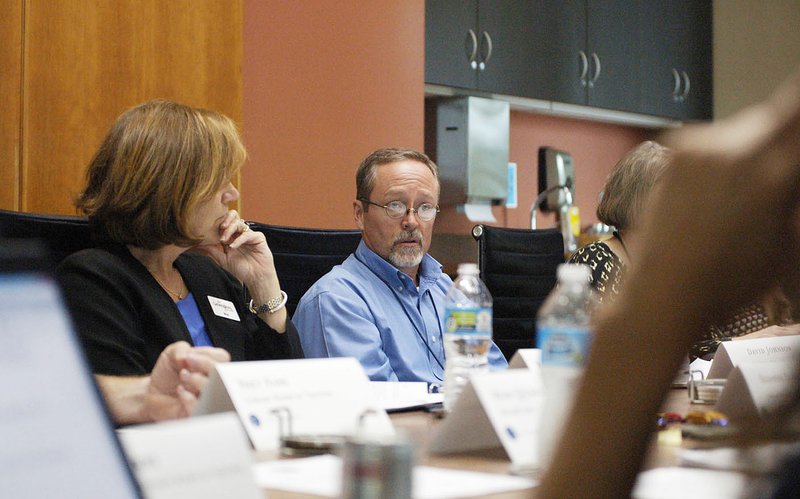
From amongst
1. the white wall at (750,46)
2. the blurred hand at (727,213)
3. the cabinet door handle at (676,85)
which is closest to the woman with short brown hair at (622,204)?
the blurred hand at (727,213)

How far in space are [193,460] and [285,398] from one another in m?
0.41

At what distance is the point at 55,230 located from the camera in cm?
205

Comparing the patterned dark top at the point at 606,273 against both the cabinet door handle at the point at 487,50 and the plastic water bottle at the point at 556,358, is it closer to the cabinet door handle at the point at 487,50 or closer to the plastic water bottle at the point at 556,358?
the plastic water bottle at the point at 556,358

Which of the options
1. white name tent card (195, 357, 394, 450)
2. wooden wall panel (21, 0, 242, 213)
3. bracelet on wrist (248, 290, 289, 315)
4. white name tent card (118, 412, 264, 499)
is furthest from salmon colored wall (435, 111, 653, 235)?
white name tent card (118, 412, 264, 499)

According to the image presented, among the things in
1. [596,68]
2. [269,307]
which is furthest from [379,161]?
[596,68]

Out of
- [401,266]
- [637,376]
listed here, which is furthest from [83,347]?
[401,266]

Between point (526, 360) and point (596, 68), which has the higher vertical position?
point (596, 68)

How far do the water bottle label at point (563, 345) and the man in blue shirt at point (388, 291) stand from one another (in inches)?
52.3

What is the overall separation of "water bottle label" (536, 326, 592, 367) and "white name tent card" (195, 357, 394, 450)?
0.72 ft

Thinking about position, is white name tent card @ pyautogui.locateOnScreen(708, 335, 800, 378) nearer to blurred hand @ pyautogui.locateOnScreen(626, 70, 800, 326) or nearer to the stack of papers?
the stack of papers

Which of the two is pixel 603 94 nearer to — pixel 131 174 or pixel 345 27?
pixel 345 27

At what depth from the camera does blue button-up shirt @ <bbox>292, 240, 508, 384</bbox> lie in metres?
2.52

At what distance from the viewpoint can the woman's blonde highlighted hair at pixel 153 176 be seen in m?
2.05

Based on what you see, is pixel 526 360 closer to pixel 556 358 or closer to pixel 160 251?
pixel 556 358
